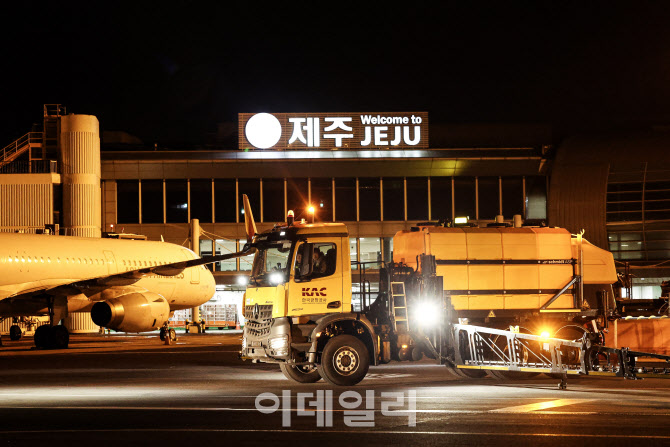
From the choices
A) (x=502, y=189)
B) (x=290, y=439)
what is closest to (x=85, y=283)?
(x=290, y=439)

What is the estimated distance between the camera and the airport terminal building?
52406mm

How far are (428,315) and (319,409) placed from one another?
5668mm

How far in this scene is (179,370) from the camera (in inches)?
888

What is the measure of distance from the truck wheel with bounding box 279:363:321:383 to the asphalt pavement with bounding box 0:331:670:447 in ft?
1.20

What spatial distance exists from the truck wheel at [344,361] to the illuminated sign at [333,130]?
3780 centimetres

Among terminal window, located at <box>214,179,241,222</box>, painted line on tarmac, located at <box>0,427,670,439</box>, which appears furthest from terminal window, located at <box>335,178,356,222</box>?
painted line on tarmac, located at <box>0,427,670,439</box>

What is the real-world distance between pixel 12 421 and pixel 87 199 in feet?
132

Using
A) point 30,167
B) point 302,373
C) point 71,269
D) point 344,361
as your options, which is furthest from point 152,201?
point 344,361

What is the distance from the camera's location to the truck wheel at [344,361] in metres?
17.7

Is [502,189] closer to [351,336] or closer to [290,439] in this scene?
[351,336]

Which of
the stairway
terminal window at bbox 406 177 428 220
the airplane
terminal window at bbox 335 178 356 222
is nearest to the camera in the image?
the stairway

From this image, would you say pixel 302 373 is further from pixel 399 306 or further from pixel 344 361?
pixel 399 306

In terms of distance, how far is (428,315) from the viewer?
1897cm

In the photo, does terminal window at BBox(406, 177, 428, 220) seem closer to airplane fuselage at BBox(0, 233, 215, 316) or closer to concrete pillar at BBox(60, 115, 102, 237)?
concrete pillar at BBox(60, 115, 102, 237)
